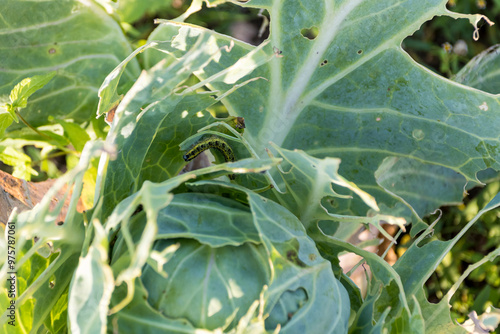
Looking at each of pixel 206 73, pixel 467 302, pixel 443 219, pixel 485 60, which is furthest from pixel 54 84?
pixel 467 302

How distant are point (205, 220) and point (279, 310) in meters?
0.21

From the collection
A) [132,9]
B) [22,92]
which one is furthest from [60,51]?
[132,9]

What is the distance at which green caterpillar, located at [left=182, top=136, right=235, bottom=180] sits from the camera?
112 cm

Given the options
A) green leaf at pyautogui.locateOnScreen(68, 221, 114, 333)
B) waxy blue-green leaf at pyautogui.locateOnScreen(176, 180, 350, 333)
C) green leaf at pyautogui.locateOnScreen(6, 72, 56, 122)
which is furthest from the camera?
green leaf at pyautogui.locateOnScreen(6, 72, 56, 122)

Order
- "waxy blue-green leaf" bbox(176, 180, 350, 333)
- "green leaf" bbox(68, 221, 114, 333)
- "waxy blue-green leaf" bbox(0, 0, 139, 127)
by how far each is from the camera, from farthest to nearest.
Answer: "waxy blue-green leaf" bbox(0, 0, 139, 127) → "waxy blue-green leaf" bbox(176, 180, 350, 333) → "green leaf" bbox(68, 221, 114, 333)

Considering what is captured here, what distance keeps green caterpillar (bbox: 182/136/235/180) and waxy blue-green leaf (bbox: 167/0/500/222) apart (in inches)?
6.9

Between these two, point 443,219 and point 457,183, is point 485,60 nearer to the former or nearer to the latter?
point 457,183

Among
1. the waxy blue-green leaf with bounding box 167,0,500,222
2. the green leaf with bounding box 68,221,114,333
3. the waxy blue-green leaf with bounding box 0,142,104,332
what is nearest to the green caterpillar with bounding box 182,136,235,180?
the waxy blue-green leaf with bounding box 167,0,500,222

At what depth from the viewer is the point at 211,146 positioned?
1.13 metres

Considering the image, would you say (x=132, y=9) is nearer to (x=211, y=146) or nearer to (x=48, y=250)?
(x=211, y=146)

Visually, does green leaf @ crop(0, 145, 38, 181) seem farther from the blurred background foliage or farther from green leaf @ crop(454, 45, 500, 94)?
green leaf @ crop(454, 45, 500, 94)

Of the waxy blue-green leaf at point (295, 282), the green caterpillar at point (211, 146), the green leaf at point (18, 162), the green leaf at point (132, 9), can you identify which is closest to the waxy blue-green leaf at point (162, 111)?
the green caterpillar at point (211, 146)

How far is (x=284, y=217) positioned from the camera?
964mm

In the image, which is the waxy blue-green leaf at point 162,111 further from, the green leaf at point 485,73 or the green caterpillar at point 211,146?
the green leaf at point 485,73
